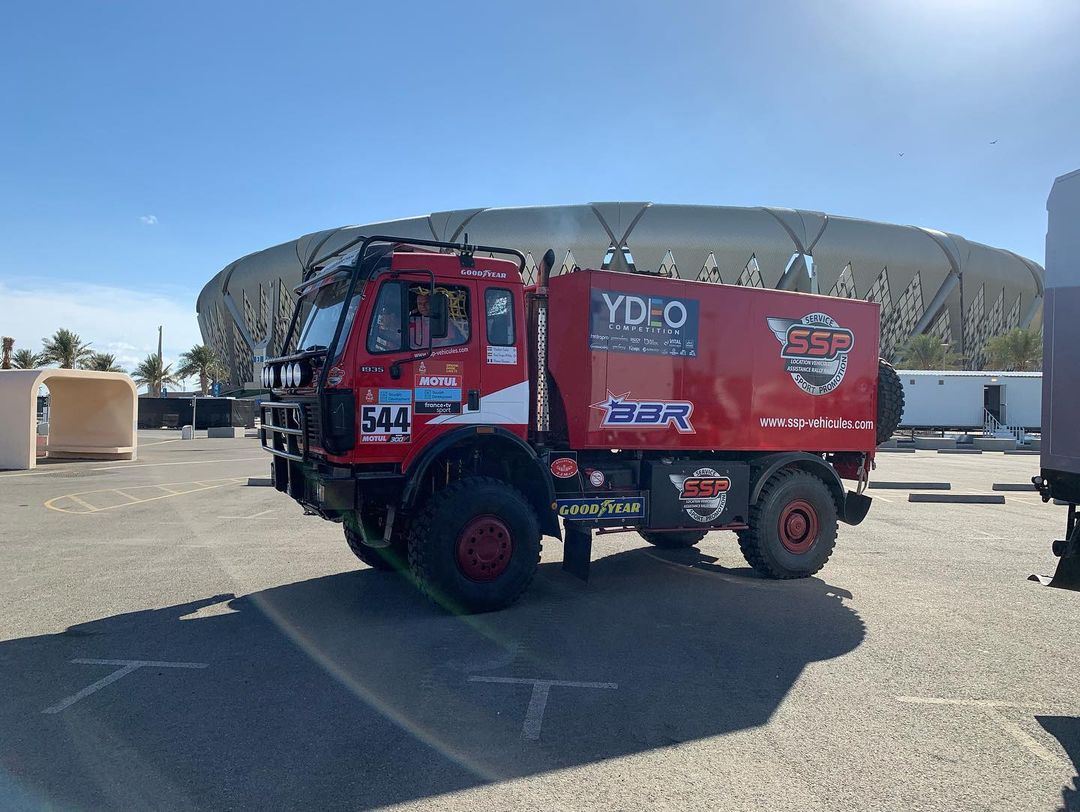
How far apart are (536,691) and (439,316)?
10.5 ft

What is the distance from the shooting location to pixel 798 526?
841 cm

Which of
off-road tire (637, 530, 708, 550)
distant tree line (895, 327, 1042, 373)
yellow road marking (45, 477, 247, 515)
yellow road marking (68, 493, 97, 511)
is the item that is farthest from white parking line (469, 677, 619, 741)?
distant tree line (895, 327, 1042, 373)

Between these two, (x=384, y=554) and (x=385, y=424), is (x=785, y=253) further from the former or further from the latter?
(x=385, y=424)

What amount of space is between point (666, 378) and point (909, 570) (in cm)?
384

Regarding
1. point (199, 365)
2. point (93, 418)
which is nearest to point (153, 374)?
point (199, 365)

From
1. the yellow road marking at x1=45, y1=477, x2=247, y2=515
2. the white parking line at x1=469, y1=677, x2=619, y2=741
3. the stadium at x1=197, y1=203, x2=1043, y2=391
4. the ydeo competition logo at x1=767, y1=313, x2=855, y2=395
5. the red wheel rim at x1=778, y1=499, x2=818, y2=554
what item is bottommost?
the yellow road marking at x1=45, y1=477, x2=247, y2=515

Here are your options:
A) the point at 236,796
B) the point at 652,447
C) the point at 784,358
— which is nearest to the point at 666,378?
the point at 652,447

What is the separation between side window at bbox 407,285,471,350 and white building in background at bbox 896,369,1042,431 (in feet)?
124

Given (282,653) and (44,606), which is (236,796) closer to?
(282,653)

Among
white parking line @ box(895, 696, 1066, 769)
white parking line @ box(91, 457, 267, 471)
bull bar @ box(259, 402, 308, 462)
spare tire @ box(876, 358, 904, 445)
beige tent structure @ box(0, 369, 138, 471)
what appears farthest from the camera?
beige tent structure @ box(0, 369, 138, 471)

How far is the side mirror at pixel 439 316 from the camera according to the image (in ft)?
21.1

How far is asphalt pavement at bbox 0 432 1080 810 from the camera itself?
362 cm

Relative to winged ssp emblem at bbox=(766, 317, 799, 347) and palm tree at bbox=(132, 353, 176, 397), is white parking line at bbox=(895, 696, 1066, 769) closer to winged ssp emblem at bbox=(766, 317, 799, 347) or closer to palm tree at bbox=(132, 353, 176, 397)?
winged ssp emblem at bbox=(766, 317, 799, 347)

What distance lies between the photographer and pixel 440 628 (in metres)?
6.27
